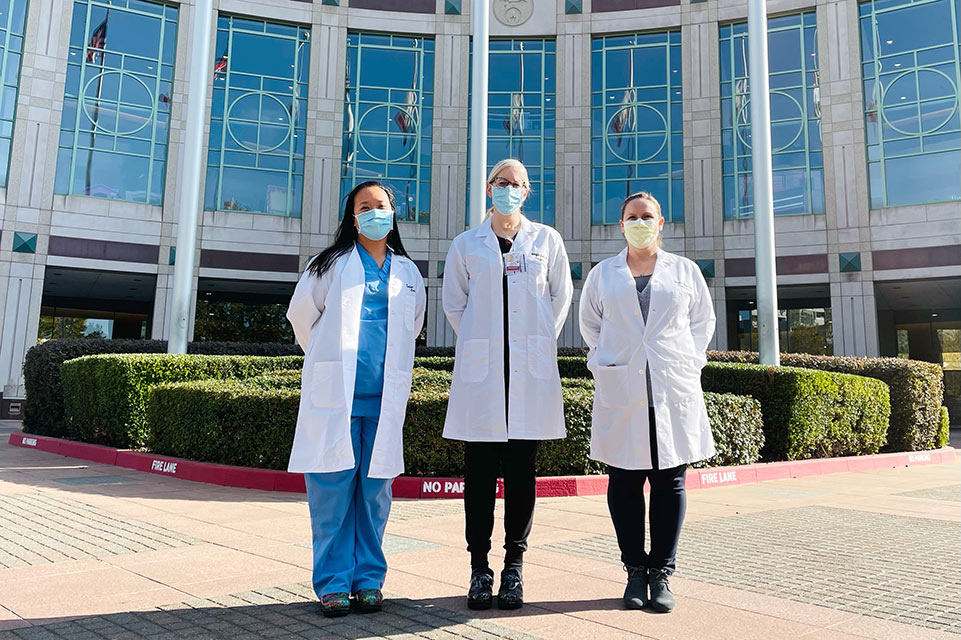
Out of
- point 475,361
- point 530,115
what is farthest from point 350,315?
point 530,115

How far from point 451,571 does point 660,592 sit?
1.23 metres

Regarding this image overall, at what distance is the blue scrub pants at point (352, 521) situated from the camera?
130 inches

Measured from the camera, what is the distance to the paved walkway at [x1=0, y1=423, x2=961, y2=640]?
9.93ft

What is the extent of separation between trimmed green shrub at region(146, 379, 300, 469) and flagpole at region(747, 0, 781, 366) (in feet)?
30.3

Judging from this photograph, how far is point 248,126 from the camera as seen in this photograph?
2267 cm

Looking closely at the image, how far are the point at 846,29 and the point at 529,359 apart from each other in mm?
22378

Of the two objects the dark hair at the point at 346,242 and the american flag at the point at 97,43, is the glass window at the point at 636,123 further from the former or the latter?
the dark hair at the point at 346,242

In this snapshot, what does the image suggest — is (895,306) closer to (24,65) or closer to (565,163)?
(565,163)

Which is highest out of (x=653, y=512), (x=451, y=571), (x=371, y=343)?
(x=371, y=343)

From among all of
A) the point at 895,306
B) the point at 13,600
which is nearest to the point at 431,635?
the point at 13,600

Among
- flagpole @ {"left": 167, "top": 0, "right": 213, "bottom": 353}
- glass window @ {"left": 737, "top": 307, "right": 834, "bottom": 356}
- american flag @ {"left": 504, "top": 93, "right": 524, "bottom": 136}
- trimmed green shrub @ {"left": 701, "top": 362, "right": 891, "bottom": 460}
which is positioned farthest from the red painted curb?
american flag @ {"left": 504, "top": 93, "right": 524, "bottom": 136}

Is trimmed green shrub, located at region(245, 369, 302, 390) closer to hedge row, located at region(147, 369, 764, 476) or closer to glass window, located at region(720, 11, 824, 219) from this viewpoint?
hedge row, located at region(147, 369, 764, 476)

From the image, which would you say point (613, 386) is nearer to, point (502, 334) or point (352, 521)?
point (502, 334)

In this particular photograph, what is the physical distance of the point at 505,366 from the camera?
142 inches
